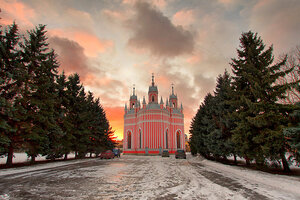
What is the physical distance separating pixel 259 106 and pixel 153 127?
38.2 metres

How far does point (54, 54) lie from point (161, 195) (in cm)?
1791

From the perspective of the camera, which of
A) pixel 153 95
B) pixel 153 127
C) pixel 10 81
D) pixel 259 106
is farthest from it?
pixel 153 95

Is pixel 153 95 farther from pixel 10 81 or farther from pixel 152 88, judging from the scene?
pixel 10 81

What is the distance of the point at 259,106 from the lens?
10.4m

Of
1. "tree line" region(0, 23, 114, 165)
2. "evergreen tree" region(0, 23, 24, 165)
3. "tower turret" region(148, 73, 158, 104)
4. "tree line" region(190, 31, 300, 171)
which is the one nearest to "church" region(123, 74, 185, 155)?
"tower turret" region(148, 73, 158, 104)

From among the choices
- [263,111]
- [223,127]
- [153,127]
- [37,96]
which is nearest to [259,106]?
[263,111]

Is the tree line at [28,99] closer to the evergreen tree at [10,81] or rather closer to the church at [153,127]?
the evergreen tree at [10,81]

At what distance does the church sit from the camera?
46812 millimetres

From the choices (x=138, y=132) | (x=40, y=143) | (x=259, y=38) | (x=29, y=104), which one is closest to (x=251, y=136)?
(x=259, y=38)

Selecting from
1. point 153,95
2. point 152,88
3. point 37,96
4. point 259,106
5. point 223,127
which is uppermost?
point 152,88

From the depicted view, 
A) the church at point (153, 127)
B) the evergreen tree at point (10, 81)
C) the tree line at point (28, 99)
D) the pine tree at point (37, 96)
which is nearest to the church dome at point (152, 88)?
the church at point (153, 127)

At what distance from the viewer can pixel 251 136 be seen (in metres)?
11.2

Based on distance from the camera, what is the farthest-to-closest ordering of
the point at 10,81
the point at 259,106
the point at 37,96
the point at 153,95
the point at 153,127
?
the point at 153,95
the point at 153,127
the point at 37,96
the point at 10,81
the point at 259,106

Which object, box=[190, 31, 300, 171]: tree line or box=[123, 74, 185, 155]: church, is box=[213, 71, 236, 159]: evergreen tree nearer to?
box=[190, 31, 300, 171]: tree line
